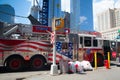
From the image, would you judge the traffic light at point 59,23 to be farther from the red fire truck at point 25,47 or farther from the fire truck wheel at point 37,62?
the fire truck wheel at point 37,62

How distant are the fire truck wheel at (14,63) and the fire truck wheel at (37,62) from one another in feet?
2.87

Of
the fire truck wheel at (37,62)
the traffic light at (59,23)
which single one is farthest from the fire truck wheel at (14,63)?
the traffic light at (59,23)

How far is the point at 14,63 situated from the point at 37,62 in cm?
182

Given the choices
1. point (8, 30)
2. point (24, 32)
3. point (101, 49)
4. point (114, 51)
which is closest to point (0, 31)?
point (8, 30)

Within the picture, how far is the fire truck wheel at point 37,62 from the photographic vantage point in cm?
1540

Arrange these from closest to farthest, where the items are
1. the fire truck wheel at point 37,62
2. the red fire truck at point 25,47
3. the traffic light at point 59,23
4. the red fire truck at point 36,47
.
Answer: the traffic light at point 59,23, the red fire truck at point 25,47, the red fire truck at point 36,47, the fire truck wheel at point 37,62

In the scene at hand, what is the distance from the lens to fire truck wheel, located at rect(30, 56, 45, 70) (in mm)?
15398

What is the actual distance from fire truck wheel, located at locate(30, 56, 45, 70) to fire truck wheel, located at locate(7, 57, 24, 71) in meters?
0.87

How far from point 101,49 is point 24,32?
7.78 meters

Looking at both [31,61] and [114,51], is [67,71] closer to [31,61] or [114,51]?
[31,61]

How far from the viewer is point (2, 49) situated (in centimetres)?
1416

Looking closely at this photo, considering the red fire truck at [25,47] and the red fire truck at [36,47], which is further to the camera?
the red fire truck at [36,47]

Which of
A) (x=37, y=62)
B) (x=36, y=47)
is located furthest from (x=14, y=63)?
(x=36, y=47)

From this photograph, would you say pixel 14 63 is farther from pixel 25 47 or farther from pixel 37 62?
pixel 37 62
